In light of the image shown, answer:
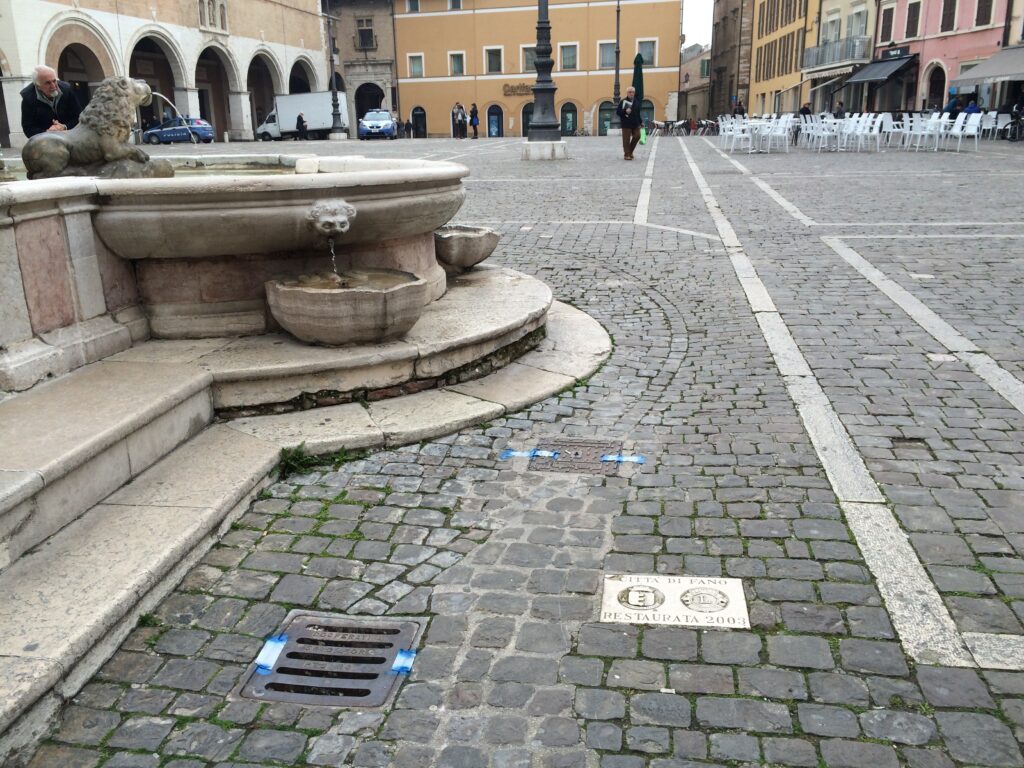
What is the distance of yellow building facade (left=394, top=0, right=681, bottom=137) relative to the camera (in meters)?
59.2

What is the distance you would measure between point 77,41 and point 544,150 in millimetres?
21538

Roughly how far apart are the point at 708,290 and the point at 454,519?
4.50 m

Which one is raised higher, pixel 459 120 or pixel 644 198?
pixel 459 120

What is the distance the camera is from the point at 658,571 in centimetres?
305

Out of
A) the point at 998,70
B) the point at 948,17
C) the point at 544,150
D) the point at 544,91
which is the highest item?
the point at 948,17

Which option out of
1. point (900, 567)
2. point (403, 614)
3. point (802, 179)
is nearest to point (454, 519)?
point (403, 614)

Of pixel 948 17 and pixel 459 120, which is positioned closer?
pixel 948 17

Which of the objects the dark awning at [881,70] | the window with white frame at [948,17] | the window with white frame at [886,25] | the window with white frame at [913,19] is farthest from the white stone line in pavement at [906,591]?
the window with white frame at [886,25]

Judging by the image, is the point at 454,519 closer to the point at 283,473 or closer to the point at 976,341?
the point at 283,473

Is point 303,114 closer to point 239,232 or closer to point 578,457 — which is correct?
point 239,232

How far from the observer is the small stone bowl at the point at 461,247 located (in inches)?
250

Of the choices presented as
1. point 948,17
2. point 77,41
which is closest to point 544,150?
point 77,41

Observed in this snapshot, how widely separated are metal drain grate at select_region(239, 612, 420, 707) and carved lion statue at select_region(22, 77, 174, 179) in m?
3.13

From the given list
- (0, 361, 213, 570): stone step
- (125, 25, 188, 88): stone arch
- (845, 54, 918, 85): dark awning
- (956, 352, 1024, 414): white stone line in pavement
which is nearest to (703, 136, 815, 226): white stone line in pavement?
(956, 352, 1024, 414): white stone line in pavement
